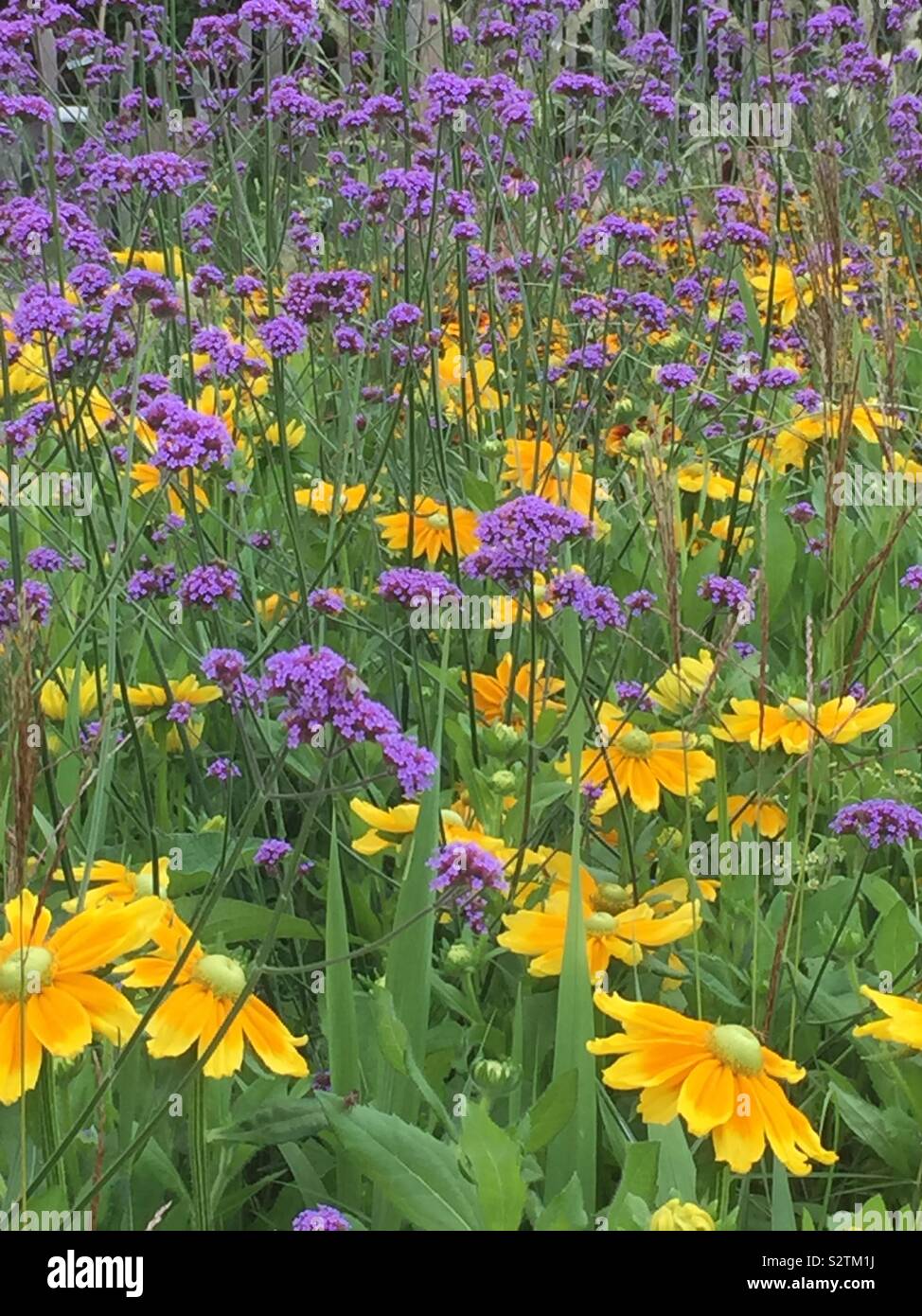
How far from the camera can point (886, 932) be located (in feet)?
3.26

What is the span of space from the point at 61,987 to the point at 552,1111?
0.89 ft

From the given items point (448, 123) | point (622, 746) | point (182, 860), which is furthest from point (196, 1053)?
point (448, 123)

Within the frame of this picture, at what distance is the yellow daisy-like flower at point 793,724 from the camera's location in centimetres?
106

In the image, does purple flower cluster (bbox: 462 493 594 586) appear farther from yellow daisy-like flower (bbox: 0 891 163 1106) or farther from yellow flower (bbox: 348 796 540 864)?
yellow daisy-like flower (bbox: 0 891 163 1106)

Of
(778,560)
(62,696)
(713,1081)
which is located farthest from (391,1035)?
(778,560)

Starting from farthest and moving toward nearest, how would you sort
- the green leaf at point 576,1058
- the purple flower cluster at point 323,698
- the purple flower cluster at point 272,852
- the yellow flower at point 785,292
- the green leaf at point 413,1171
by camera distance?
the yellow flower at point 785,292
the purple flower cluster at point 272,852
the green leaf at point 576,1058
the green leaf at point 413,1171
the purple flower cluster at point 323,698

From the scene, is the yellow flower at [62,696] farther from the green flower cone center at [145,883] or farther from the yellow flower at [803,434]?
the yellow flower at [803,434]

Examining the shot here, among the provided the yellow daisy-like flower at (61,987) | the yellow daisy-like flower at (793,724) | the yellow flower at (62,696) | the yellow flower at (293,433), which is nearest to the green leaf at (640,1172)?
the yellow daisy-like flower at (61,987)

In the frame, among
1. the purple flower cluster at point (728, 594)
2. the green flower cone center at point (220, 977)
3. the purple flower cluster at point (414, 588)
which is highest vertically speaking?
the purple flower cluster at point (414, 588)

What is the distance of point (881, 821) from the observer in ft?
3.17

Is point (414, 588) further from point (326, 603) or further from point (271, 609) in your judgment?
point (271, 609)

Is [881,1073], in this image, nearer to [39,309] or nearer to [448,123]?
[39,309]

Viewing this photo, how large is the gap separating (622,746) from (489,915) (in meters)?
0.23

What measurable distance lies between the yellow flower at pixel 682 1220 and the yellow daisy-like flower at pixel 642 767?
498 mm
